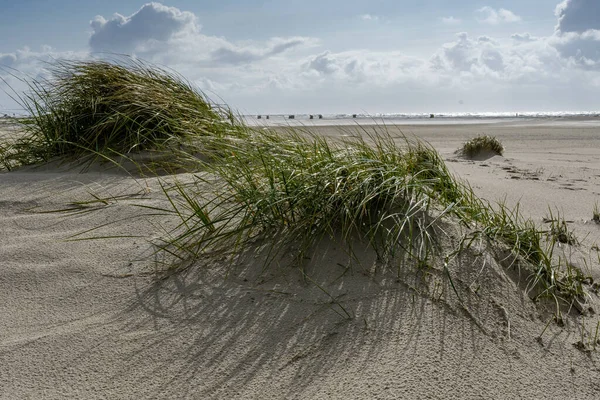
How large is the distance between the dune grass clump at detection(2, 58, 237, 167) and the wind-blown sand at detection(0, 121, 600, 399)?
4.15ft

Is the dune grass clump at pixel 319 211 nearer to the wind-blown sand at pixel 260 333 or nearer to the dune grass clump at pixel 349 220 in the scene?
the dune grass clump at pixel 349 220

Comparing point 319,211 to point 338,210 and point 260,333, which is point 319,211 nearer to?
point 338,210

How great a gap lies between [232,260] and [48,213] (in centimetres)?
114

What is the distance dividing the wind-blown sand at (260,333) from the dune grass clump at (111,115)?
4.15ft

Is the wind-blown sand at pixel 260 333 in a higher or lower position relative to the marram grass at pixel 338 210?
lower

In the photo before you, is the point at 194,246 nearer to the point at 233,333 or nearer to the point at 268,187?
the point at 268,187

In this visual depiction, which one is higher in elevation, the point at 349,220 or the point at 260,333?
the point at 349,220

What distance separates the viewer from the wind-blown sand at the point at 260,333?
1474 millimetres

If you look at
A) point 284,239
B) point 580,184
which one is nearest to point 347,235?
point 284,239

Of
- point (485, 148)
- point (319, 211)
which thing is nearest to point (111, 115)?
point (319, 211)

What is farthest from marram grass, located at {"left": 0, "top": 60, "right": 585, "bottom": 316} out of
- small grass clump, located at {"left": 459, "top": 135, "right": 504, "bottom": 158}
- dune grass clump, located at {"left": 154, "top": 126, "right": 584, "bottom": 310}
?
small grass clump, located at {"left": 459, "top": 135, "right": 504, "bottom": 158}

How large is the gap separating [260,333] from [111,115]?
89.3 inches

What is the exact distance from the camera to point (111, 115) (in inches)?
134

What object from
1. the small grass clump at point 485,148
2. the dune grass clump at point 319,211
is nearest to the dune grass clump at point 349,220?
the dune grass clump at point 319,211
